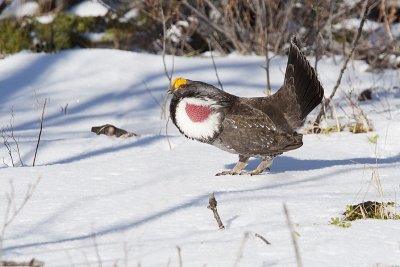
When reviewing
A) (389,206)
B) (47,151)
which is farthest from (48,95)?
(389,206)

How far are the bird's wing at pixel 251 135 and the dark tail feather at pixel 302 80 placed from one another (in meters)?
0.28

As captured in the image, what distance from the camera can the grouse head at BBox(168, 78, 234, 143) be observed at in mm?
4547

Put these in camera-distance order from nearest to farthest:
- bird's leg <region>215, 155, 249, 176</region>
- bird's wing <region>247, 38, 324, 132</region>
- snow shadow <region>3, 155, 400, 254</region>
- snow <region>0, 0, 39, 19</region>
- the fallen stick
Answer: snow shadow <region>3, 155, 400, 254</region>, bird's leg <region>215, 155, 249, 176</region>, bird's wing <region>247, 38, 324, 132</region>, the fallen stick, snow <region>0, 0, 39, 19</region>

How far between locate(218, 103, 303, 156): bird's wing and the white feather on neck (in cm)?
7

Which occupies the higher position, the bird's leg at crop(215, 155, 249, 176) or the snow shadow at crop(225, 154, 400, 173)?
the bird's leg at crop(215, 155, 249, 176)

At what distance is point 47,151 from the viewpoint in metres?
5.47

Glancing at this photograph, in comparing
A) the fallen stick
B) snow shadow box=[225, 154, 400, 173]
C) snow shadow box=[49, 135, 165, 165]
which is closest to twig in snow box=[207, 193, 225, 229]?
snow shadow box=[225, 154, 400, 173]

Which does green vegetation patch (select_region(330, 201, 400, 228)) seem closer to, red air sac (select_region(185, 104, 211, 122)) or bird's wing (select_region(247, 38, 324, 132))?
red air sac (select_region(185, 104, 211, 122))

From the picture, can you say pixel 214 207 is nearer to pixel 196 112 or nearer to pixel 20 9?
pixel 196 112

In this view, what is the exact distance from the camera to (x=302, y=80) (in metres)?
4.93

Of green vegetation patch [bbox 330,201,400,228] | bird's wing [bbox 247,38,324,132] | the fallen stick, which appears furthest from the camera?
the fallen stick

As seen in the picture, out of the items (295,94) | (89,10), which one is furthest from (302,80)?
(89,10)

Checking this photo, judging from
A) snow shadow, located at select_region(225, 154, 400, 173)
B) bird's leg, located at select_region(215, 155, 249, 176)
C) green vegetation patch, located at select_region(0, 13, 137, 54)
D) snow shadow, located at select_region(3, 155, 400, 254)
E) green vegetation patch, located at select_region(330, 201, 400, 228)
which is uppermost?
green vegetation patch, located at select_region(330, 201, 400, 228)

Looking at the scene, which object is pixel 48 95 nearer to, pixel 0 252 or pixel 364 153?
pixel 364 153
